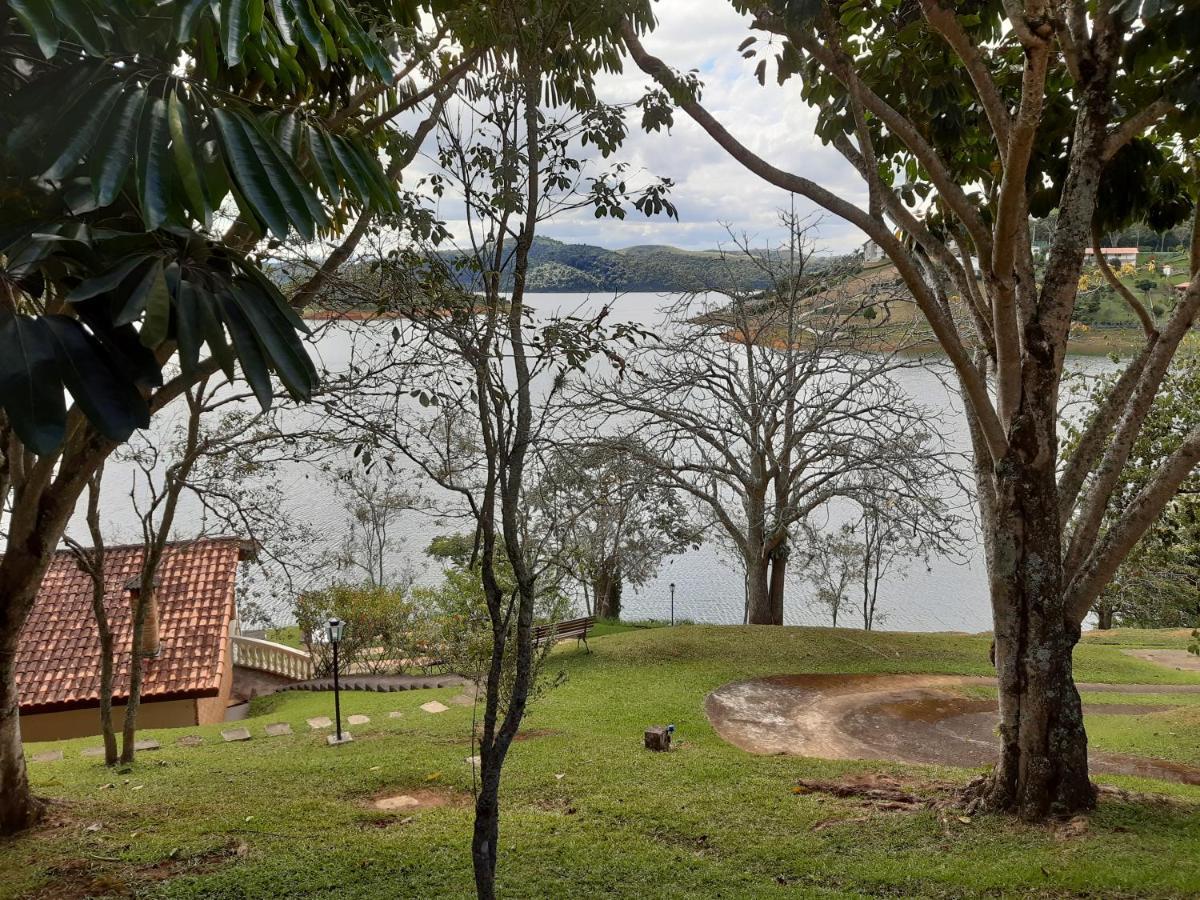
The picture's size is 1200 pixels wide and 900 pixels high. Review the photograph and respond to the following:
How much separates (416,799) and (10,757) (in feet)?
9.98

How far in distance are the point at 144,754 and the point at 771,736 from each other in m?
7.84

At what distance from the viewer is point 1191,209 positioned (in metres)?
6.84

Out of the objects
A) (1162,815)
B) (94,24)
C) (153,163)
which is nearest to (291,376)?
(153,163)

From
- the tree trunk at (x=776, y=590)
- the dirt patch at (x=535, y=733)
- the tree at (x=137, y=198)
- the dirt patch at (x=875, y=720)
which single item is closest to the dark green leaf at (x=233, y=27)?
the tree at (x=137, y=198)

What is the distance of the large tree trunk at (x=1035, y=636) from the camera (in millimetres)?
5875

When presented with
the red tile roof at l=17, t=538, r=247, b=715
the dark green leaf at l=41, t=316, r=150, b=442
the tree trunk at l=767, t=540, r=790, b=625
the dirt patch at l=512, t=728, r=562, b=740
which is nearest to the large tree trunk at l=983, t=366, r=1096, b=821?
the dirt patch at l=512, t=728, r=562, b=740

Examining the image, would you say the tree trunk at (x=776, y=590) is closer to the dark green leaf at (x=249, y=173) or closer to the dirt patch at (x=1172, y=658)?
the dirt patch at (x=1172, y=658)

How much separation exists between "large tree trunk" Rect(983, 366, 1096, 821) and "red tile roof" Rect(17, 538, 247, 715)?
12.1 m

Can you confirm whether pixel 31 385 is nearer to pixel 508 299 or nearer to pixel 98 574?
pixel 508 299

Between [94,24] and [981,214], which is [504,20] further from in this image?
[981,214]

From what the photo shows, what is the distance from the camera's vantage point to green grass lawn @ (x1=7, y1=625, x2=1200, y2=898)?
4.95m

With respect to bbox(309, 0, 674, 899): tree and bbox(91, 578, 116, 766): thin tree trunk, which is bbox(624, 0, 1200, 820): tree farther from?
bbox(91, 578, 116, 766): thin tree trunk

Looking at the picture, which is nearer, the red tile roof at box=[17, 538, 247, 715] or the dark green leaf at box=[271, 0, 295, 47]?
the dark green leaf at box=[271, 0, 295, 47]

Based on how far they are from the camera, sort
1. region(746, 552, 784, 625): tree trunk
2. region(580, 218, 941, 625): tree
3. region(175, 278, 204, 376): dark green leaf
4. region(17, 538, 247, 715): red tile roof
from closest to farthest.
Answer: region(175, 278, 204, 376): dark green leaf, region(17, 538, 247, 715): red tile roof, region(580, 218, 941, 625): tree, region(746, 552, 784, 625): tree trunk
